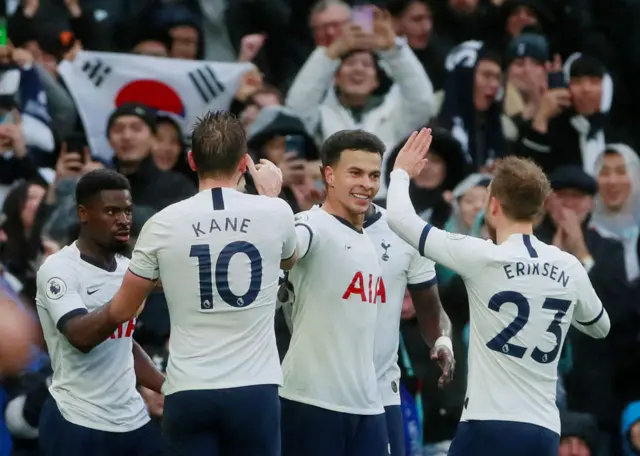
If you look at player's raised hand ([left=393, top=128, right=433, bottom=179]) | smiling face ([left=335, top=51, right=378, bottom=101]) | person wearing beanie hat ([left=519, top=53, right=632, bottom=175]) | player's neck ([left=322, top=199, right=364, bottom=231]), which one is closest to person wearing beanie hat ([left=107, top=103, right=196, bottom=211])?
smiling face ([left=335, top=51, right=378, bottom=101])

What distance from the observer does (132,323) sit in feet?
29.1

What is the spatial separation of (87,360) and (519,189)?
2.58 metres

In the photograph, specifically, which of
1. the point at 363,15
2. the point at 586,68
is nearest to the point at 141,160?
the point at 363,15

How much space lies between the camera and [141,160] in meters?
12.2

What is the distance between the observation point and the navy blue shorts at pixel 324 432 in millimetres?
8641

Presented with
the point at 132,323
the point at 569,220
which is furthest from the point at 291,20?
the point at 132,323

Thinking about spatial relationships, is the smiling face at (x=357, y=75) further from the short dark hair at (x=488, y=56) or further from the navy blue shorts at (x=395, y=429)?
the navy blue shorts at (x=395, y=429)

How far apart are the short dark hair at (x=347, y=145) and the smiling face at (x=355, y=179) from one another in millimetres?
23

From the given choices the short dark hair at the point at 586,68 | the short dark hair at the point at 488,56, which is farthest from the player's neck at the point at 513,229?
the short dark hair at the point at 586,68

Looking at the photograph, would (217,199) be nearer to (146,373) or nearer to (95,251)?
(95,251)

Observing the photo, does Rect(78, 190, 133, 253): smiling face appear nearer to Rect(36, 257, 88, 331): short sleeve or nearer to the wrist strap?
Rect(36, 257, 88, 331): short sleeve

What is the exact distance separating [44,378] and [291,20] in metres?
5.14

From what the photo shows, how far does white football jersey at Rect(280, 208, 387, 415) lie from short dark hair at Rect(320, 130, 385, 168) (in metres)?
0.37

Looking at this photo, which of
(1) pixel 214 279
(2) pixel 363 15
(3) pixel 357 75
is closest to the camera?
(1) pixel 214 279
